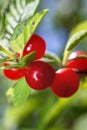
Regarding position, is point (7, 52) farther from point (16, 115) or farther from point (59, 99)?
point (16, 115)

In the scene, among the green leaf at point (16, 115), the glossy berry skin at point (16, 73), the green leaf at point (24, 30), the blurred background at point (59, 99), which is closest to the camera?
the green leaf at point (24, 30)

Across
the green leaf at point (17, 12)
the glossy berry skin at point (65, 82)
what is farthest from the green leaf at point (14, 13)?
the glossy berry skin at point (65, 82)

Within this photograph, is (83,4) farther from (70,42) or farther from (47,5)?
(70,42)

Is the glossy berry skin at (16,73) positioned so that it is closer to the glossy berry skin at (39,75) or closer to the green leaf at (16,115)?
the glossy berry skin at (39,75)

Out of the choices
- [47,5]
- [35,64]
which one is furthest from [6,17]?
[47,5]

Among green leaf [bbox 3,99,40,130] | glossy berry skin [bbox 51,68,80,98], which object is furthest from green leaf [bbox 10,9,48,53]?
green leaf [bbox 3,99,40,130]

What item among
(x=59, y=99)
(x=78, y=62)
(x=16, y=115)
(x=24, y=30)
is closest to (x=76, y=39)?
(x=78, y=62)

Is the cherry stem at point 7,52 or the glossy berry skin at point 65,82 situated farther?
the glossy berry skin at point 65,82

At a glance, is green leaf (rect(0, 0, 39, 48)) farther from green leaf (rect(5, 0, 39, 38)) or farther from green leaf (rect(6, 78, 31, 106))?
green leaf (rect(6, 78, 31, 106))
